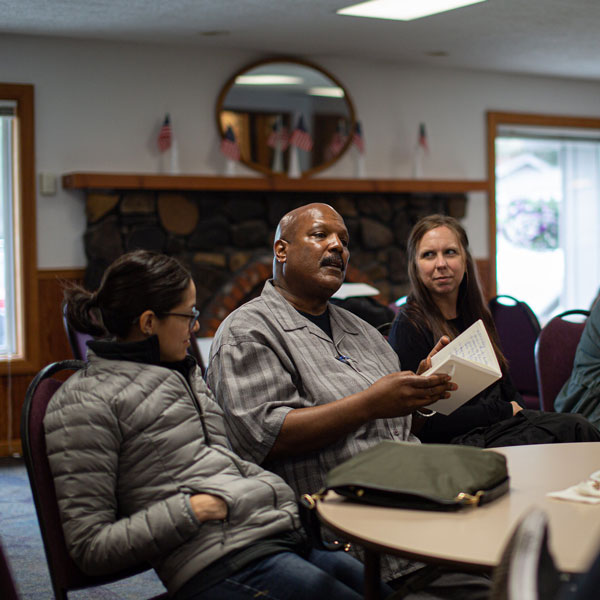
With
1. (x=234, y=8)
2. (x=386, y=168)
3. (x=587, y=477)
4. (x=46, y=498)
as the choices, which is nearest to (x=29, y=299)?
(x=234, y=8)

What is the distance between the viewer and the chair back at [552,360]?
292 centimetres

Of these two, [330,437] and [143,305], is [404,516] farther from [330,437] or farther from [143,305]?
[143,305]

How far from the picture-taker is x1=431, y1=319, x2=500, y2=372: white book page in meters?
1.75

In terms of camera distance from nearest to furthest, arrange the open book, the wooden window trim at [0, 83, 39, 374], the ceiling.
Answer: the open book, the ceiling, the wooden window trim at [0, 83, 39, 374]

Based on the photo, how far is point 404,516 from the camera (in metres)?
1.30

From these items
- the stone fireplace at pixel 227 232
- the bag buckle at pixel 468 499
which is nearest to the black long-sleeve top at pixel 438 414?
the bag buckle at pixel 468 499

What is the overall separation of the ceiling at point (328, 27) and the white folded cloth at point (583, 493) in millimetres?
3148

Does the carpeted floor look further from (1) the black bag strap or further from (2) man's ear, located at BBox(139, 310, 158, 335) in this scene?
(2) man's ear, located at BBox(139, 310, 158, 335)

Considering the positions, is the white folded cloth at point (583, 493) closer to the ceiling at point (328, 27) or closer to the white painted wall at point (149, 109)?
the ceiling at point (328, 27)

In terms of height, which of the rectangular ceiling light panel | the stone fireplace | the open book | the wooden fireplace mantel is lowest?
the open book

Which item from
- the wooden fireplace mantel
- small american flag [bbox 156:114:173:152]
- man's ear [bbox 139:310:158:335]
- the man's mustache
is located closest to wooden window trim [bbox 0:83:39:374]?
the wooden fireplace mantel

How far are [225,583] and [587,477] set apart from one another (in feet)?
2.36

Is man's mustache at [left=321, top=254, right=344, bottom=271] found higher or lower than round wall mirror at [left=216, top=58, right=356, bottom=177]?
lower

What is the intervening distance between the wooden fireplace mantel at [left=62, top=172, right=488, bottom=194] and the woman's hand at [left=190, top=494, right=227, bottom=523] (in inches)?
134
